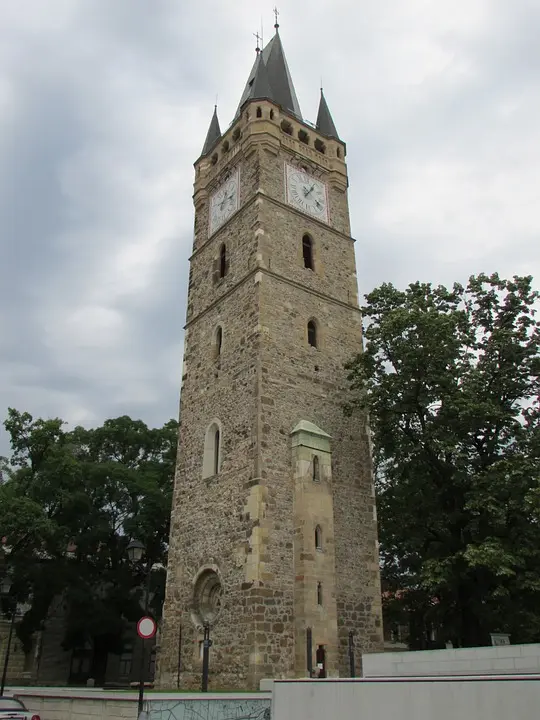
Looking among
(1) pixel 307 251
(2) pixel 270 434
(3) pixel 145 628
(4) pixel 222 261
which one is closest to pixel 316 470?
(2) pixel 270 434

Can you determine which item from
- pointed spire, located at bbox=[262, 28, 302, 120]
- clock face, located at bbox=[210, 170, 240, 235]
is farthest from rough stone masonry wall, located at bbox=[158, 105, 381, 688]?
pointed spire, located at bbox=[262, 28, 302, 120]

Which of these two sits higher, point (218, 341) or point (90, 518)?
point (218, 341)

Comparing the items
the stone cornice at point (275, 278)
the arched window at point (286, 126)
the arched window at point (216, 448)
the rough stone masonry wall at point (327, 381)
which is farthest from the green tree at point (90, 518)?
the arched window at point (286, 126)

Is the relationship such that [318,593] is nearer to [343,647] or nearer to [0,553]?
[343,647]

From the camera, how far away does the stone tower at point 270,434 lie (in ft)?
56.3

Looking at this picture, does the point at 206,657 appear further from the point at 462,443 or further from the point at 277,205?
the point at 277,205

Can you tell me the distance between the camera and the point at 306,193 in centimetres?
2552

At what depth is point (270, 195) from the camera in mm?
23844

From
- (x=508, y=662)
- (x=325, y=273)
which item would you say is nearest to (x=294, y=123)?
(x=325, y=273)

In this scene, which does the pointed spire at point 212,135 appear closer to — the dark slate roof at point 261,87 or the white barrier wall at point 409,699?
the dark slate roof at point 261,87

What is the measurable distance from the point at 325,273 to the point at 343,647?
13.0m

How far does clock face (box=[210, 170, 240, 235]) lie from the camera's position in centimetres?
2547

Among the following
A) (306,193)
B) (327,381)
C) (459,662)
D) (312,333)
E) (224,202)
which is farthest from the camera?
(224,202)

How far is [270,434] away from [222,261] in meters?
8.59
